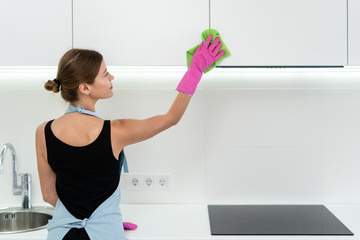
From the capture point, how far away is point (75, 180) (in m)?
1.33

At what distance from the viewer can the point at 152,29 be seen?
1.57 m

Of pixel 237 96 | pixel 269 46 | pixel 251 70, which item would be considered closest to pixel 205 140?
pixel 237 96

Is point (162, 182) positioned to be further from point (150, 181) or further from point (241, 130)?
point (241, 130)

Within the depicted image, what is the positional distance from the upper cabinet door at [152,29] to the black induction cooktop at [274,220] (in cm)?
65

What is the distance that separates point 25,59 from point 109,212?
2.25ft

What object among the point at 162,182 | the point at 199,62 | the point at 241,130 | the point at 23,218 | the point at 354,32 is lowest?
the point at 23,218

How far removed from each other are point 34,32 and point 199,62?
65 centimetres

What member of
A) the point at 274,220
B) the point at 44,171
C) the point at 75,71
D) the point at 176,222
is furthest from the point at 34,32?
the point at 274,220

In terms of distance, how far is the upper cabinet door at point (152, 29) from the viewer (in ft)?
5.15

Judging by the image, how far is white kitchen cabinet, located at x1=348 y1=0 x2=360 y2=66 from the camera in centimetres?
156

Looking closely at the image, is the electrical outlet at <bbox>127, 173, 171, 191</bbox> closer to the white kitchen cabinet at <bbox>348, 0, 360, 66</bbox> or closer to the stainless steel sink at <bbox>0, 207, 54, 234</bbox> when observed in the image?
the stainless steel sink at <bbox>0, 207, 54, 234</bbox>

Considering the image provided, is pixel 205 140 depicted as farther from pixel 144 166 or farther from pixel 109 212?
pixel 109 212

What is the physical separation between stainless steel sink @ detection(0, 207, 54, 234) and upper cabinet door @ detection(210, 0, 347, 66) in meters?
1.03

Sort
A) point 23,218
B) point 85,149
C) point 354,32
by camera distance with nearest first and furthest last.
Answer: point 85,149, point 354,32, point 23,218
